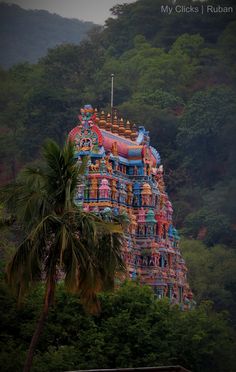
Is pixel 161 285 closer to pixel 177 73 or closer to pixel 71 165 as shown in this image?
pixel 71 165

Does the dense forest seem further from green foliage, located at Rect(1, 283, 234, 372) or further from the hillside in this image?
the hillside

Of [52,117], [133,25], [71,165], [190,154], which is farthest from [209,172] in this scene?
[71,165]

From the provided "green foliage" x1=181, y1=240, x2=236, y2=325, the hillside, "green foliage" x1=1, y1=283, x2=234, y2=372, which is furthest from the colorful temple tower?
the hillside

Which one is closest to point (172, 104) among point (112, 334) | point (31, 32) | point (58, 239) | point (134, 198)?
point (31, 32)

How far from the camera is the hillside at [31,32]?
139 meters

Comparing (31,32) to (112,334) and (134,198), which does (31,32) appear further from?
(112,334)

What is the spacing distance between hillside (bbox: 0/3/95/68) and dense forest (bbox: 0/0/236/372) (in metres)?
8.64

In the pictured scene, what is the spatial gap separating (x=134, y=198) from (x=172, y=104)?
2072 inches

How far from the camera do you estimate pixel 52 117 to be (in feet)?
331

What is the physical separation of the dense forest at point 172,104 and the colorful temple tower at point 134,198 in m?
2.99

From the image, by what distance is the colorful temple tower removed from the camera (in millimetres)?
56938

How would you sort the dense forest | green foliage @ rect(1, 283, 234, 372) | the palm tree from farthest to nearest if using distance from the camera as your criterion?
the dense forest < green foliage @ rect(1, 283, 234, 372) < the palm tree

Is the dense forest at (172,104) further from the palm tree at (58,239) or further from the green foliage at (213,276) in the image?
the palm tree at (58,239)

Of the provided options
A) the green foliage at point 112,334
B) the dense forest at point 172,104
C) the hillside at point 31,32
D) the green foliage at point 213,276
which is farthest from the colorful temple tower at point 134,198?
the hillside at point 31,32
